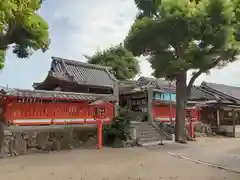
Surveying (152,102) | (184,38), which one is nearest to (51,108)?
(184,38)

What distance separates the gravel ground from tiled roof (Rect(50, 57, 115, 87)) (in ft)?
26.7

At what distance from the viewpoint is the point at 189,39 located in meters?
16.8

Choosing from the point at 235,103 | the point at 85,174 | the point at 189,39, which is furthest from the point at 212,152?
the point at 235,103

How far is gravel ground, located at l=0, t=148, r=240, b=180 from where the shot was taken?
9410 mm

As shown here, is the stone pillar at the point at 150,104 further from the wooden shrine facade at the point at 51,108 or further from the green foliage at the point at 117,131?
the wooden shrine facade at the point at 51,108

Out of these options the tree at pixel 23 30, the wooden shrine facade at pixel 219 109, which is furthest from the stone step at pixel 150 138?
the tree at pixel 23 30

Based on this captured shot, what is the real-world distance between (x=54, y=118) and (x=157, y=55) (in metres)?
7.87

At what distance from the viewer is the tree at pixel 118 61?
36.1 metres

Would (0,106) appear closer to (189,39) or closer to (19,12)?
(19,12)

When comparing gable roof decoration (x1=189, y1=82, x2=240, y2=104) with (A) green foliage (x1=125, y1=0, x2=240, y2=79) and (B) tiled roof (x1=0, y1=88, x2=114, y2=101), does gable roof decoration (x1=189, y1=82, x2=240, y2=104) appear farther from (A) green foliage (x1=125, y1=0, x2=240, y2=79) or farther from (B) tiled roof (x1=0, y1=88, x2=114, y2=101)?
(B) tiled roof (x1=0, y1=88, x2=114, y2=101)

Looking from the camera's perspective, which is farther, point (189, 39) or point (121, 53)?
point (121, 53)

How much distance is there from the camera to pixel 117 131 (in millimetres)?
16844

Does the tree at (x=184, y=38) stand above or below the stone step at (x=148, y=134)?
above

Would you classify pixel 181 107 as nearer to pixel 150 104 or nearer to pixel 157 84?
pixel 150 104
